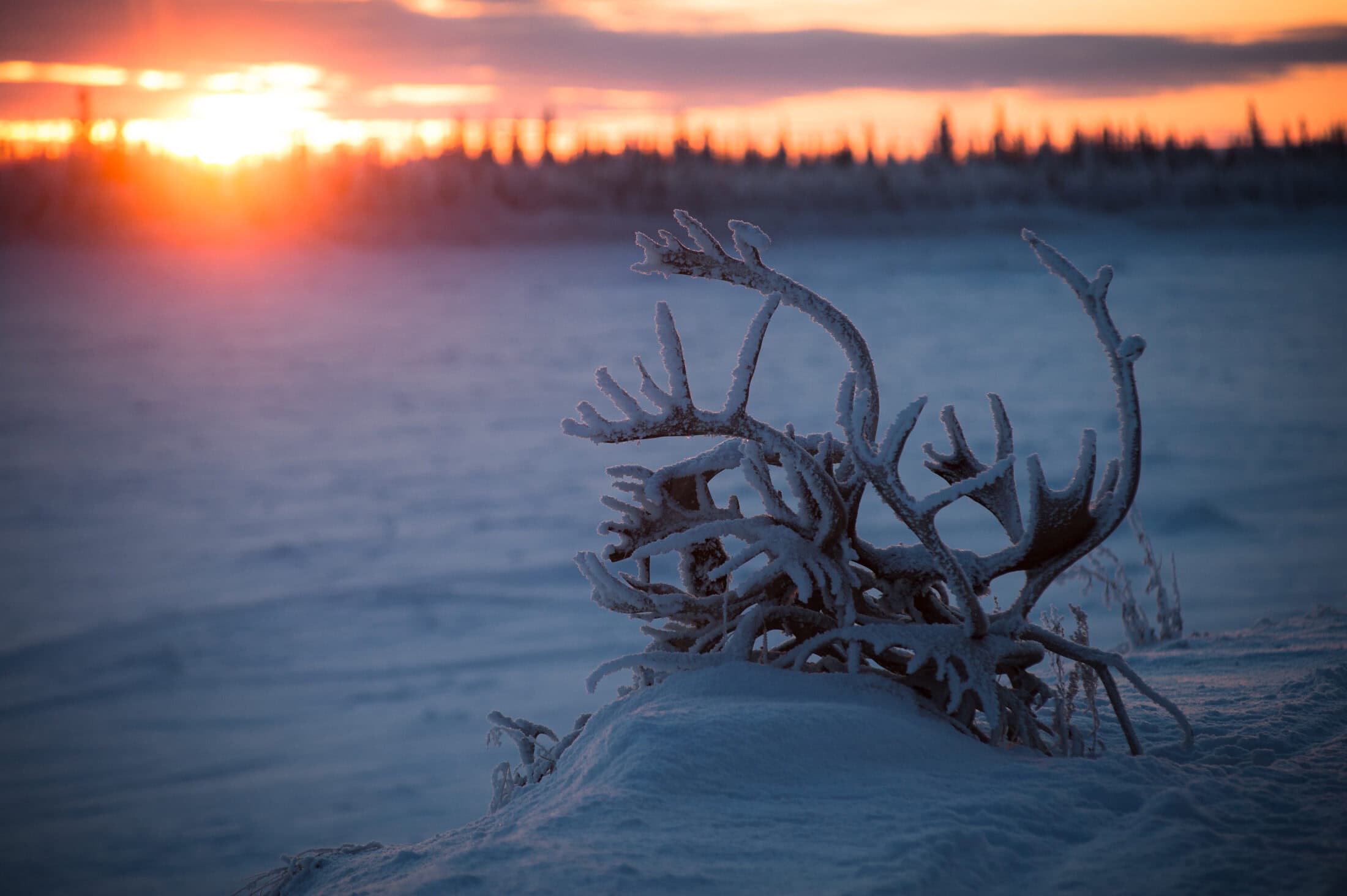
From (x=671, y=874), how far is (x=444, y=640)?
7.08m

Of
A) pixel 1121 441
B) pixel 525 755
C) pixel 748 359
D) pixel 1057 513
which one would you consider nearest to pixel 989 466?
pixel 1057 513

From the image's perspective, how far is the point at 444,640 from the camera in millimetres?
9148

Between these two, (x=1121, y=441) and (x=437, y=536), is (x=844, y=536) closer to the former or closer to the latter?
(x=1121, y=441)

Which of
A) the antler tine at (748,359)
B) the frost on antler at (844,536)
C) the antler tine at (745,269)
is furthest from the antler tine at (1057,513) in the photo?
the antler tine at (748,359)

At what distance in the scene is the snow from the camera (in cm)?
425

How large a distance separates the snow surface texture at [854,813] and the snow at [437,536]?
23 millimetres

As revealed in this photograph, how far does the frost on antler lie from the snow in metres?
0.40

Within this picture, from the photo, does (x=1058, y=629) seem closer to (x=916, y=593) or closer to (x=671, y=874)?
(x=916, y=593)

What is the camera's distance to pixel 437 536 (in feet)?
39.4

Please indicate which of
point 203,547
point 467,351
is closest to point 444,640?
point 203,547

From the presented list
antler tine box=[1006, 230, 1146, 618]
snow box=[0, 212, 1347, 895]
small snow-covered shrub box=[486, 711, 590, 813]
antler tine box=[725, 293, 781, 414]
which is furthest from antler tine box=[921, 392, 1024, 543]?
small snow-covered shrub box=[486, 711, 590, 813]

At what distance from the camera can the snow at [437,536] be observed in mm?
4254

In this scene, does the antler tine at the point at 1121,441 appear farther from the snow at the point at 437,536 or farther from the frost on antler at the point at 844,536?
the snow at the point at 437,536

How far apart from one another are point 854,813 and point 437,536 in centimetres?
983
